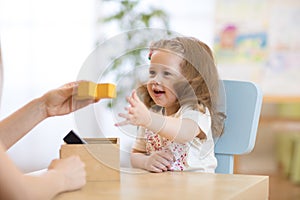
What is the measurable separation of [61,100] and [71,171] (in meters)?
0.31

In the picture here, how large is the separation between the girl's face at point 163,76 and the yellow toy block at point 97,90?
20 centimetres

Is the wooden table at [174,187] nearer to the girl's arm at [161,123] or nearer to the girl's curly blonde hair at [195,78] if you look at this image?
the girl's arm at [161,123]

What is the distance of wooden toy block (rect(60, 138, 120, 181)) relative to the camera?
3.74 feet

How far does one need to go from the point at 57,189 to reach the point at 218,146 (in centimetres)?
64

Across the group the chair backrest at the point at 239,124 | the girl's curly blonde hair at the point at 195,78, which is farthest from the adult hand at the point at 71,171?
the chair backrest at the point at 239,124

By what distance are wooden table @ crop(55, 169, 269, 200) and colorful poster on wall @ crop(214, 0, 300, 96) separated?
158 inches

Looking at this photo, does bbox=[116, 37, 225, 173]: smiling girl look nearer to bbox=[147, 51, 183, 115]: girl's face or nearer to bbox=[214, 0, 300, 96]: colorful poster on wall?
bbox=[147, 51, 183, 115]: girl's face

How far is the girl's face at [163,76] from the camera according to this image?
133 cm

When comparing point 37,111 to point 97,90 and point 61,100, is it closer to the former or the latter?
point 61,100

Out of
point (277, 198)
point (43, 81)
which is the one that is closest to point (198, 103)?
point (277, 198)

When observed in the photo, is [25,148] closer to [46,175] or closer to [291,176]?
[291,176]

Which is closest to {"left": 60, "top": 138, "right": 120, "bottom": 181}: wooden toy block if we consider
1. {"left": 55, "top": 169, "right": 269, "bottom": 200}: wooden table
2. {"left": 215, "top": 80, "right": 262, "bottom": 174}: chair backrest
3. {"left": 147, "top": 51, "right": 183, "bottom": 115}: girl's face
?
{"left": 55, "top": 169, "right": 269, "bottom": 200}: wooden table

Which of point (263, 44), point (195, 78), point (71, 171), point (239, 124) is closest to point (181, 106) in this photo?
point (195, 78)

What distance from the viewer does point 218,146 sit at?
154cm
